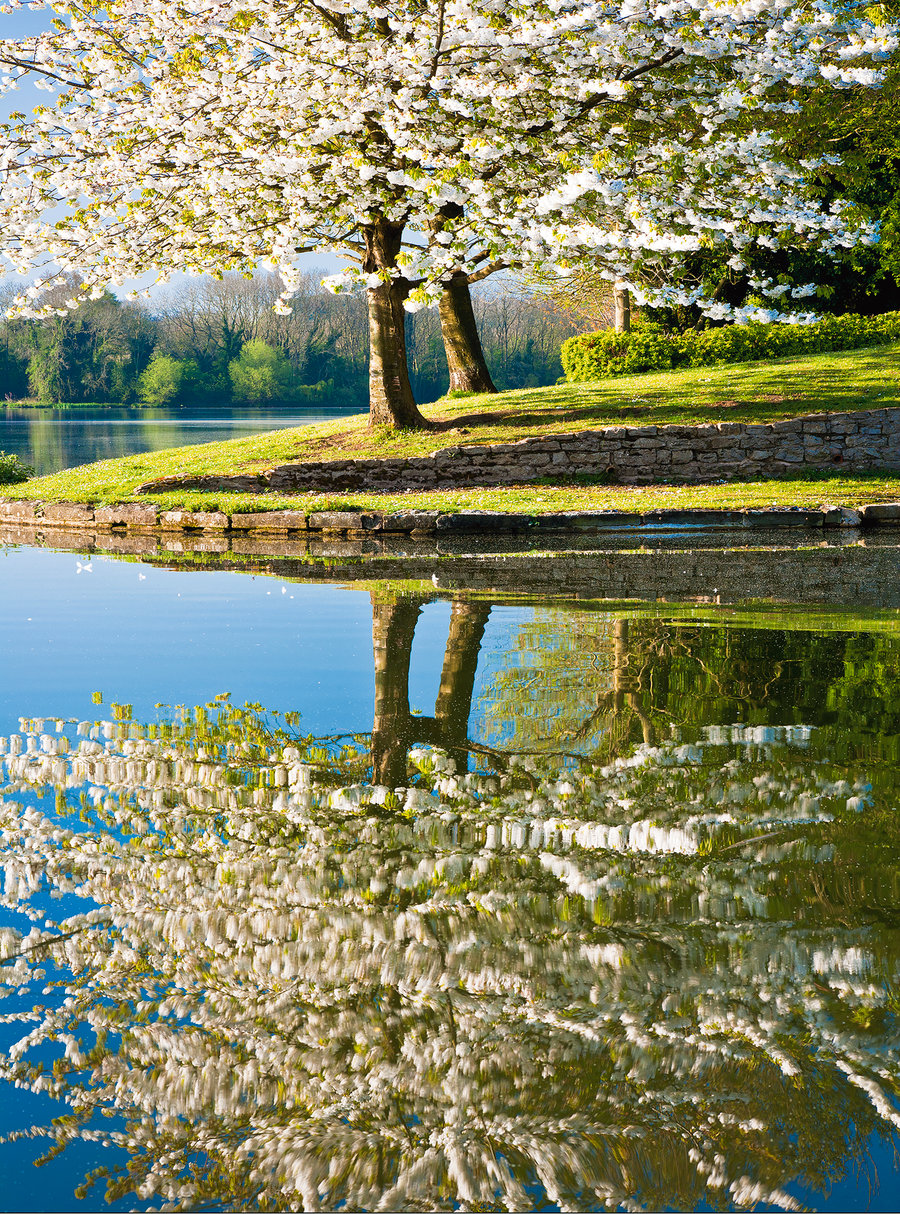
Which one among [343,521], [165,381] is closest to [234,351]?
[165,381]

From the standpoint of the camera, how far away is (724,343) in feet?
75.6

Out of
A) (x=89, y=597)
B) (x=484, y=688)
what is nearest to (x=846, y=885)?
(x=484, y=688)

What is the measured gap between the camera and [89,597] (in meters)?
8.88

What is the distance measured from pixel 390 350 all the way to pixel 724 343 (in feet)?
28.0

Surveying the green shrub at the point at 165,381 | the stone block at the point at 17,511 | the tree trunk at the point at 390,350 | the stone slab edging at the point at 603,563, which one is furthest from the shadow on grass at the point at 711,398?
the green shrub at the point at 165,381

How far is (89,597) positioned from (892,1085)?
309 inches

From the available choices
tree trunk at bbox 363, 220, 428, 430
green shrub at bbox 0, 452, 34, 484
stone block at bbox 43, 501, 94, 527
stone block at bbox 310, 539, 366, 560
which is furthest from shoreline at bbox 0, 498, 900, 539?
green shrub at bbox 0, 452, 34, 484

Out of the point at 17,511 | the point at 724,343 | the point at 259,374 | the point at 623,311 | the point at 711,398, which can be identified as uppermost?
the point at 259,374

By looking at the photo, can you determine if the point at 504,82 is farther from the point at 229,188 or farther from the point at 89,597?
the point at 89,597

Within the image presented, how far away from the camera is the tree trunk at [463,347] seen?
76.5 feet

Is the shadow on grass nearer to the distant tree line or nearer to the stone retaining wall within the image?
the stone retaining wall

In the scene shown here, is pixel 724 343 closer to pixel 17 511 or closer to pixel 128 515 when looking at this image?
pixel 128 515

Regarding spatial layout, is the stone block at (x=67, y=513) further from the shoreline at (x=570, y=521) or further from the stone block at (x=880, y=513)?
the stone block at (x=880, y=513)

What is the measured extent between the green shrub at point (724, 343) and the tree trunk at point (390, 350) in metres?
6.79
